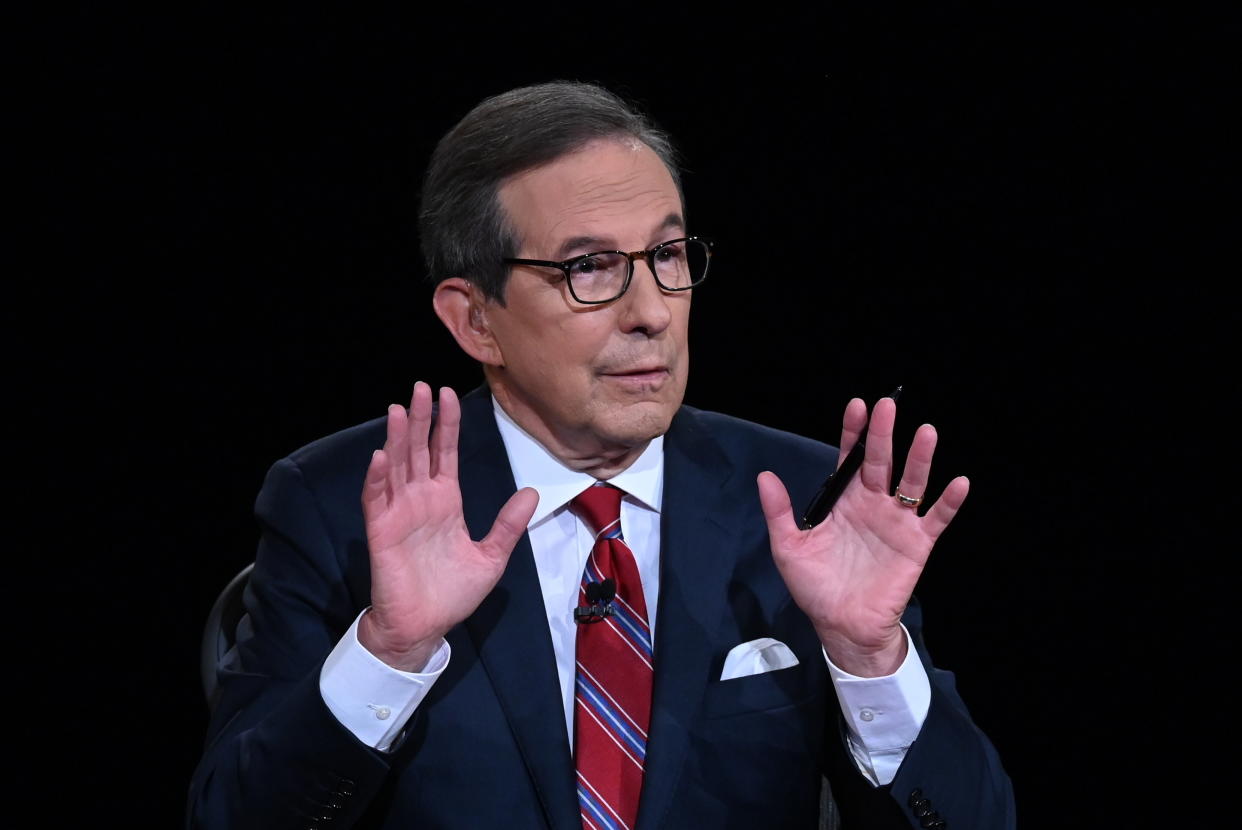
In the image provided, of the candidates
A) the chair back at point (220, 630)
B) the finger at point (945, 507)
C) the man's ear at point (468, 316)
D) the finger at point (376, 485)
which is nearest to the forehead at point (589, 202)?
the man's ear at point (468, 316)

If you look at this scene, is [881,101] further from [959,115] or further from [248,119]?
[248,119]

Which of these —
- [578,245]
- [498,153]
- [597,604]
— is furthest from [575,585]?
[498,153]

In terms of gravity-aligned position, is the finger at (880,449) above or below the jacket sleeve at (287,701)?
above

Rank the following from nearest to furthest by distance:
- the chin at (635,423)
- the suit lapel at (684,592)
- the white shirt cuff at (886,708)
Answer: the white shirt cuff at (886,708)
the suit lapel at (684,592)
the chin at (635,423)

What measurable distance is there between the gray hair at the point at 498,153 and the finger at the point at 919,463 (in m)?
0.71

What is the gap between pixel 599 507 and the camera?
2.23m

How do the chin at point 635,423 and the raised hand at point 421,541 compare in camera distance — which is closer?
the raised hand at point 421,541

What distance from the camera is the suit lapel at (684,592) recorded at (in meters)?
2.05

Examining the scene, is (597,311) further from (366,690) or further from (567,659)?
(366,690)

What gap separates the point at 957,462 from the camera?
285 centimetres

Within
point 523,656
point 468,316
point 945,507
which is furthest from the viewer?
point 468,316

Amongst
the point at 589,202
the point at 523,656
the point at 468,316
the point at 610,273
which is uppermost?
the point at 589,202

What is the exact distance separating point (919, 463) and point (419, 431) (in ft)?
2.18

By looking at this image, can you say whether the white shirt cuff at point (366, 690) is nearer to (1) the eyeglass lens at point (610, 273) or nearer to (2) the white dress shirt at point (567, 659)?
(2) the white dress shirt at point (567, 659)
